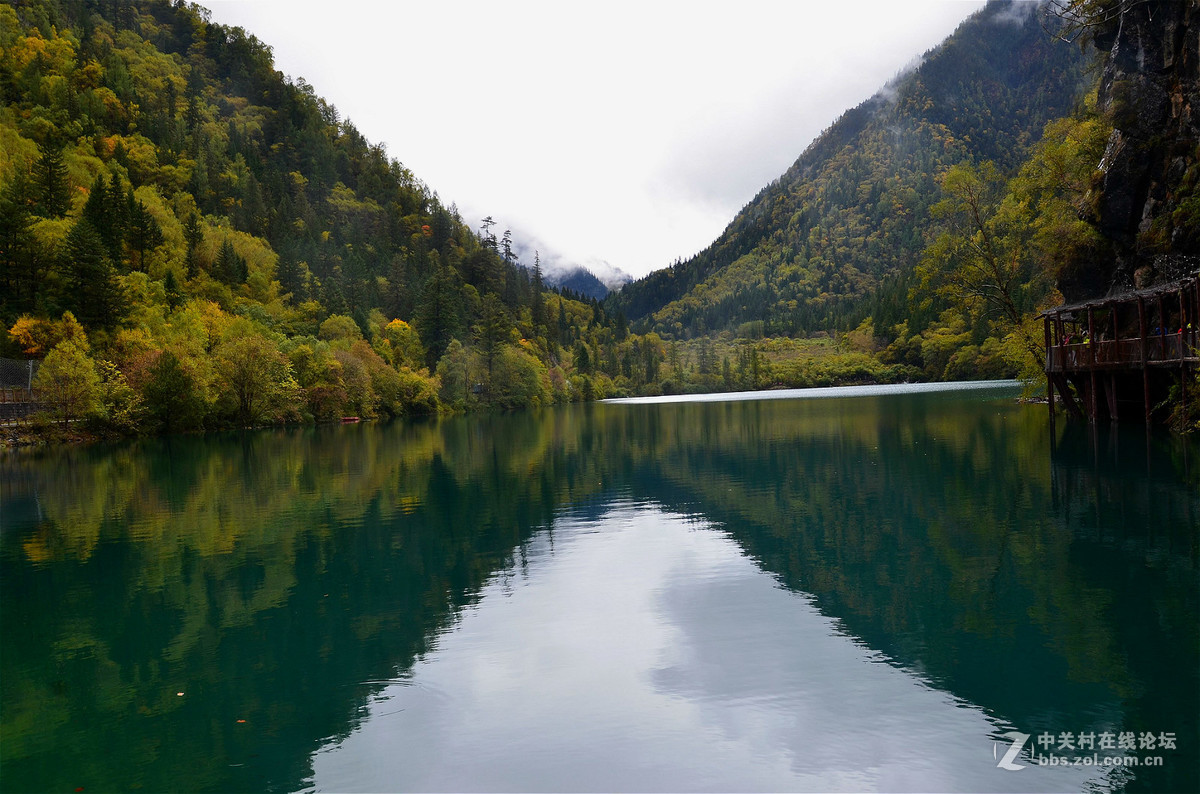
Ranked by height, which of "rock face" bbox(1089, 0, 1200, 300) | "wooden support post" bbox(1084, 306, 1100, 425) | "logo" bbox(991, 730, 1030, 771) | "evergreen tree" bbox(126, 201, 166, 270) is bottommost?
"logo" bbox(991, 730, 1030, 771)

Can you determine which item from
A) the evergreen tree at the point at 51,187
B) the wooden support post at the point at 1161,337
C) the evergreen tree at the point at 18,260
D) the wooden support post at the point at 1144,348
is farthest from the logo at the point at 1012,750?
the evergreen tree at the point at 51,187

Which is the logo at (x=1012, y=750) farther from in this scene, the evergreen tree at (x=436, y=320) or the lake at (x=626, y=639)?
the evergreen tree at (x=436, y=320)

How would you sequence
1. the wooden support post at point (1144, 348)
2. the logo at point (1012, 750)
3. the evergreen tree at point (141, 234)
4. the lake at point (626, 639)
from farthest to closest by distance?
the evergreen tree at point (141, 234) < the wooden support post at point (1144, 348) < the lake at point (626, 639) < the logo at point (1012, 750)

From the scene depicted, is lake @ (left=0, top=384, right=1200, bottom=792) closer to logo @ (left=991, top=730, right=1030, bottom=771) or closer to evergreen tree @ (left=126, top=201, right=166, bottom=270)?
logo @ (left=991, top=730, right=1030, bottom=771)

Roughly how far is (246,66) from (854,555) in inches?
8818

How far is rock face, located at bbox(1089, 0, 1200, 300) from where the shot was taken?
34.3m

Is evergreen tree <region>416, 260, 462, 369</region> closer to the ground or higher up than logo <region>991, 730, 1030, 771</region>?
higher up

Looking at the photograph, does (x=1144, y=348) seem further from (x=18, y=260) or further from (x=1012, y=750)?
(x=18, y=260)

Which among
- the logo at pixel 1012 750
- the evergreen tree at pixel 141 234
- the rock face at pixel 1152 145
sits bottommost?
the logo at pixel 1012 750

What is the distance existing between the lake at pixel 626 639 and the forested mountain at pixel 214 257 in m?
50.3

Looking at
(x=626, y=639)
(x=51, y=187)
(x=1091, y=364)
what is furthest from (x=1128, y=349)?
(x=51, y=187)

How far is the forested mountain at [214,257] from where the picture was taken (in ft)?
222

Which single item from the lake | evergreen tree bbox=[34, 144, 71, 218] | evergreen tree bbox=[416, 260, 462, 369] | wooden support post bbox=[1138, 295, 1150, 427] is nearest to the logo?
the lake

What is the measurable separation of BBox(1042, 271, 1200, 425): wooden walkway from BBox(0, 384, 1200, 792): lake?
10321 millimetres
